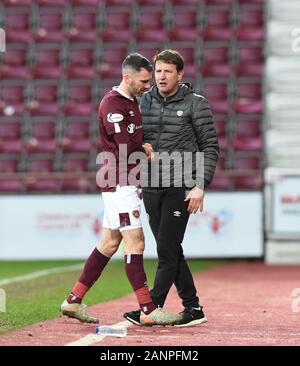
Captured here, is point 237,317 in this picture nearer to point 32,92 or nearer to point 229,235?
point 229,235

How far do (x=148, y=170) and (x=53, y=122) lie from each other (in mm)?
11978

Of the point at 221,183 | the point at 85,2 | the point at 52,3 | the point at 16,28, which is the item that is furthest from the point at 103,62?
the point at 221,183

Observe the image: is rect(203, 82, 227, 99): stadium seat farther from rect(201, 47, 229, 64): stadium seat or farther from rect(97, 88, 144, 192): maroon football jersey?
rect(97, 88, 144, 192): maroon football jersey

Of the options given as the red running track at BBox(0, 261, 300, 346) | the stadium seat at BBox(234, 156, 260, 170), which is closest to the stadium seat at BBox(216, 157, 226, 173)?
the stadium seat at BBox(234, 156, 260, 170)

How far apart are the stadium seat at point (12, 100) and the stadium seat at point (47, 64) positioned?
1.45 ft

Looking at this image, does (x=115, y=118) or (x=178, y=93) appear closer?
(x=115, y=118)

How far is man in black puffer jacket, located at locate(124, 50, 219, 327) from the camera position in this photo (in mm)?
7617

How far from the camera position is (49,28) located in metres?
19.9

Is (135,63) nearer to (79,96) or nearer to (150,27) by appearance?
(79,96)

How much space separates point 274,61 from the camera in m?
18.4

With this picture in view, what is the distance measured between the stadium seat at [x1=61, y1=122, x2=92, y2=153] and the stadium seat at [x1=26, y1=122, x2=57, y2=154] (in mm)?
232

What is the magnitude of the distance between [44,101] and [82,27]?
1.63 metres

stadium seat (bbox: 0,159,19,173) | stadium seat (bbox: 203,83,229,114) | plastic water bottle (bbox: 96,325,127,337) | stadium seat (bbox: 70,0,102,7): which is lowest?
plastic water bottle (bbox: 96,325,127,337)

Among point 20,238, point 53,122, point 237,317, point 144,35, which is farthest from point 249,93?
point 237,317
